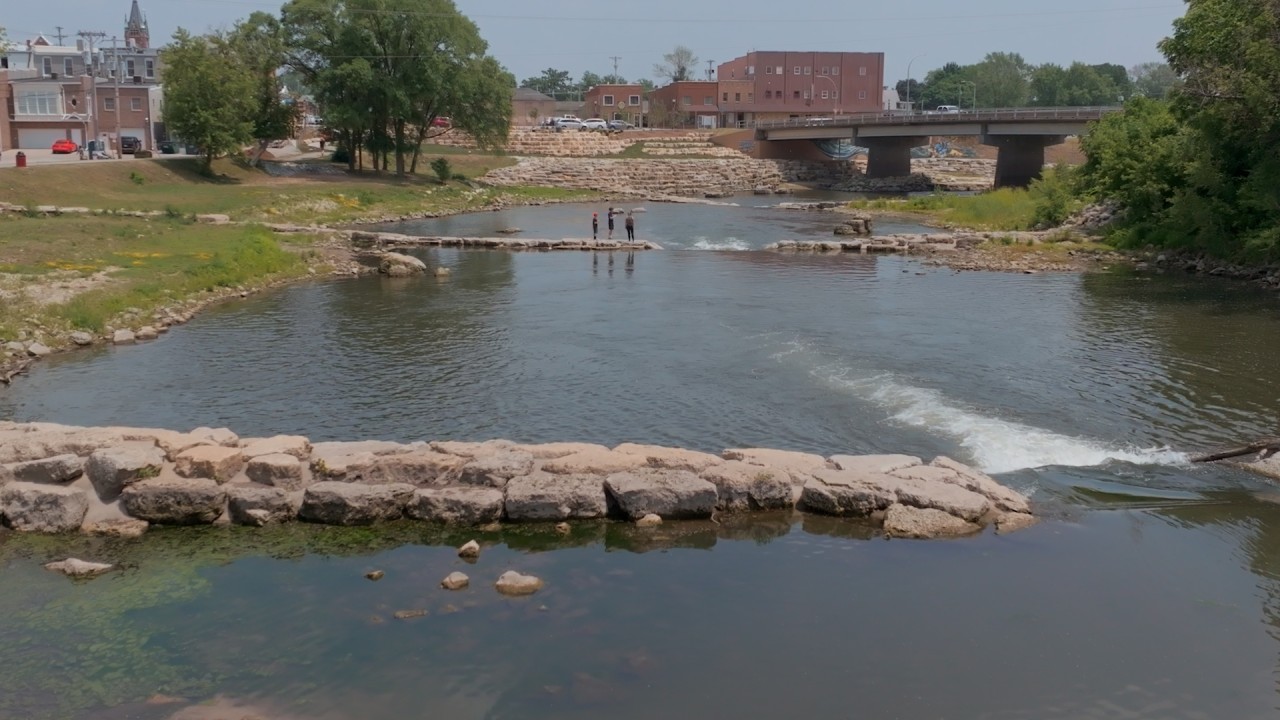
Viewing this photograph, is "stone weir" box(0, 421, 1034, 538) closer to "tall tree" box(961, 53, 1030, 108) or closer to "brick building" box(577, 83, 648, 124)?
"brick building" box(577, 83, 648, 124)

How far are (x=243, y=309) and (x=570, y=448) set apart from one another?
22.8 metres

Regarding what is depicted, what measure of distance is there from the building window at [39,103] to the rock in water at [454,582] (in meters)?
102

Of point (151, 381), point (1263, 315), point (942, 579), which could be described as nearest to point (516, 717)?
point (942, 579)

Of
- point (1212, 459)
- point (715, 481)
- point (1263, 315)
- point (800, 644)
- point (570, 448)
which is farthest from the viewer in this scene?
point (1263, 315)

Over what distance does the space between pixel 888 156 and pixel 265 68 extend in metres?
68.7

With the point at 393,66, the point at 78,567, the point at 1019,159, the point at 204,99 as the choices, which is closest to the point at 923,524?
the point at 78,567

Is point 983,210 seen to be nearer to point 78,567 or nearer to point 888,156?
point 888,156

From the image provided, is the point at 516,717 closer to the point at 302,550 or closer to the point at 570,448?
the point at 302,550

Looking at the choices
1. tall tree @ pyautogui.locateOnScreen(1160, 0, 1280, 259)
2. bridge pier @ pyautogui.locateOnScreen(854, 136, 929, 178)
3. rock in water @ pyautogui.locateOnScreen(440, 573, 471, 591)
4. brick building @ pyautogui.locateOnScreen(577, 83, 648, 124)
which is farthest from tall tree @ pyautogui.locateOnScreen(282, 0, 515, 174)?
brick building @ pyautogui.locateOnScreen(577, 83, 648, 124)

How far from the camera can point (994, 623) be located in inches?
536

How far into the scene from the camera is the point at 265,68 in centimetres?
8312

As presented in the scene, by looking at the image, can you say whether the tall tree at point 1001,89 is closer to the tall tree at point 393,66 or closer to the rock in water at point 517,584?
the tall tree at point 393,66

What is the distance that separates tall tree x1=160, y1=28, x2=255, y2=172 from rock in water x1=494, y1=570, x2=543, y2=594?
221ft

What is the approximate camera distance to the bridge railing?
8700 centimetres
